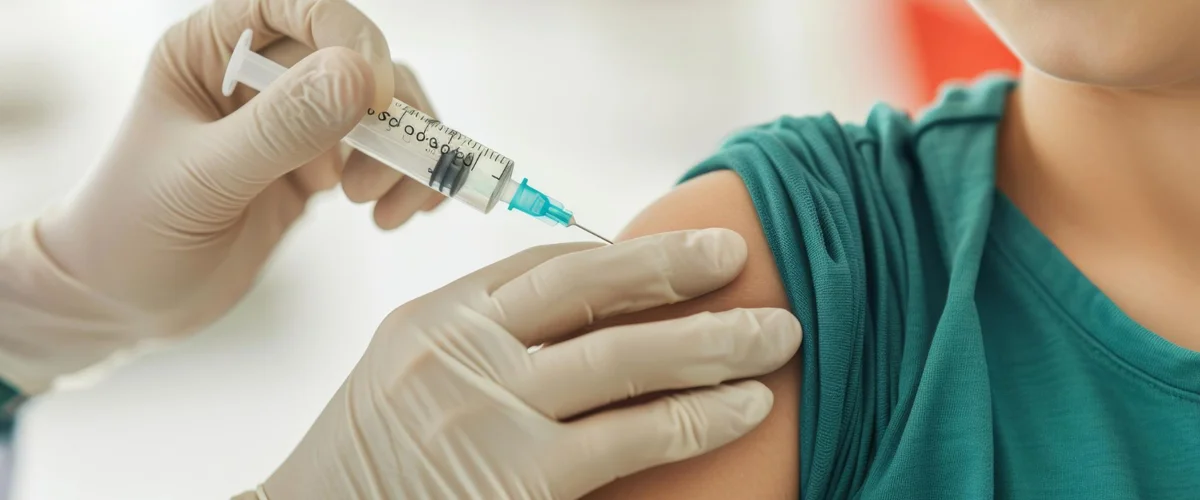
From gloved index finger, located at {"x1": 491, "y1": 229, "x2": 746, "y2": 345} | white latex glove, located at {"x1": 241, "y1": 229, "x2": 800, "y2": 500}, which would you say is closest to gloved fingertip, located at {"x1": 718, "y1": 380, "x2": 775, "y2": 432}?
white latex glove, located at {"x1": 241, "y1": 229, "x2": 800, "y2": 500}

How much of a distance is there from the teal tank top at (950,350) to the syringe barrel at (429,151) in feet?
0.85

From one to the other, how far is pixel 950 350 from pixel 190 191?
0.97 metres

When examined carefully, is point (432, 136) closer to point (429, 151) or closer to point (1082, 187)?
point (429, 151)

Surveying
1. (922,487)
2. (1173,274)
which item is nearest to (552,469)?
(922,487)

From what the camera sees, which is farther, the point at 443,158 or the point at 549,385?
the point at 443,158

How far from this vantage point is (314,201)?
1.42 m

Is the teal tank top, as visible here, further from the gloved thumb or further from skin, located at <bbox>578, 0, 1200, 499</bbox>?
the gloved thumb

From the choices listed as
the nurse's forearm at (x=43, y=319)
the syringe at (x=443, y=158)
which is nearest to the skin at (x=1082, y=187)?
the syringe at (x=443, y=158)

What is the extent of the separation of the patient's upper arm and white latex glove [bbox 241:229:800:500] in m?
0.02

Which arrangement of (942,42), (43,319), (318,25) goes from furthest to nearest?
1. (942,42)
2. (43,319)
3. (318,25)

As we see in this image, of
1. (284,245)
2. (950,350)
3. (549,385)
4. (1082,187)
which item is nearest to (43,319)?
(284,245)

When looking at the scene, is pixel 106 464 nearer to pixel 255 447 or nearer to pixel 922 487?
pixel 255 447

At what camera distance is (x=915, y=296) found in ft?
2.71

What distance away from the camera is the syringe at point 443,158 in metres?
0.89
